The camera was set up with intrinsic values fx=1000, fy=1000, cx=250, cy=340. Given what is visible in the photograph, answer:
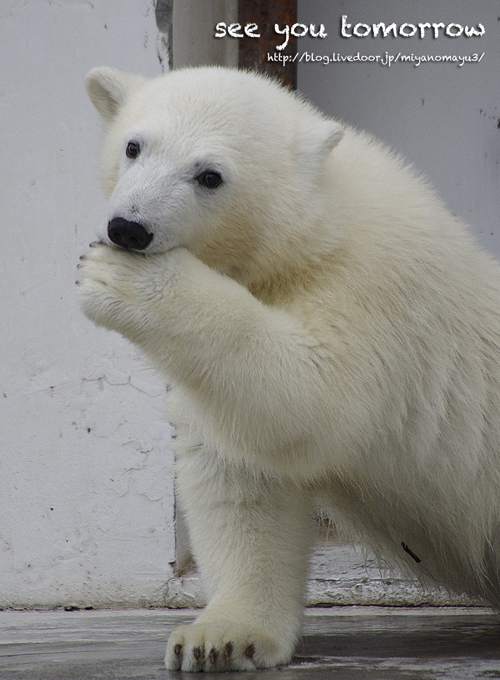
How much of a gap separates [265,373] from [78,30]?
7.16ft

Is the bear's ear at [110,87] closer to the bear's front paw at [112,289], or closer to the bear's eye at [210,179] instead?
the bear's eye at [210,179]

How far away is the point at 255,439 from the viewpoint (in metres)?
2.32

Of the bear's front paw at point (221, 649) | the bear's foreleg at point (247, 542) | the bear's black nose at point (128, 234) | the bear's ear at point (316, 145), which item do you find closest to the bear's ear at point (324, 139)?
the bear's ear at point (316, 145)

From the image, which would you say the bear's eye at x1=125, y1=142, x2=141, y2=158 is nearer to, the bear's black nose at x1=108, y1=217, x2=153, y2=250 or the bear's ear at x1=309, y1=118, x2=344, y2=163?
the bear's black nose at x1=108, y1=217, x2=153, y2=250

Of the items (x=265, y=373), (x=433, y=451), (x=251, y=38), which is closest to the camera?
(x=265, y=373)

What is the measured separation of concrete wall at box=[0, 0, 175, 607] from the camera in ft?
12.8

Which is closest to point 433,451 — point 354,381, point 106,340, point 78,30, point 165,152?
point 354,381

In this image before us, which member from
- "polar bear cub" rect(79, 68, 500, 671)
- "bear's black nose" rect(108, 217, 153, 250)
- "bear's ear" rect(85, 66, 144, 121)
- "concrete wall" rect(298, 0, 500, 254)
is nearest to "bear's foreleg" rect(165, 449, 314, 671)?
"polar bear cub" rect(79, 68, 500, 671)

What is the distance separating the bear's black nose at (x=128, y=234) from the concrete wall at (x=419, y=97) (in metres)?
2.68

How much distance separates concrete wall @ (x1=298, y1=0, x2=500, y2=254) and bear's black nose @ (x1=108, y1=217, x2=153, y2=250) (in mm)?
2678

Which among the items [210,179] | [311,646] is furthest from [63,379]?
[210,179]

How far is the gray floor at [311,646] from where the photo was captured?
2.28 metres

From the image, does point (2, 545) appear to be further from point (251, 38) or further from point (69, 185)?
point (251, 38)

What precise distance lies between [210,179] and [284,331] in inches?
17.1
